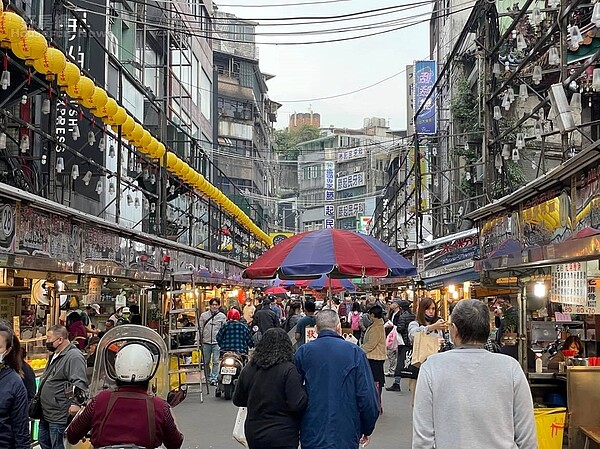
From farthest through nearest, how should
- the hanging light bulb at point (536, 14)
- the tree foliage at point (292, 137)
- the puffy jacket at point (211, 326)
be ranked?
1. the tree foliage at point (292, 137)
2. the puffy jacket at point (211, 326)
3. the hanging light bulb at point (536, 14)

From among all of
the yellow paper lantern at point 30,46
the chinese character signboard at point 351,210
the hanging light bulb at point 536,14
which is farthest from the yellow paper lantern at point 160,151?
the chinese character signboard at point 351,210

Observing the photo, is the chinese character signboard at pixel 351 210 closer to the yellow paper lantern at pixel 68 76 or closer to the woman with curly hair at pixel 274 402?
the yellow paper lantern at pixel 68 76

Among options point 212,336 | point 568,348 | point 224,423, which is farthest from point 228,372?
point 568,348

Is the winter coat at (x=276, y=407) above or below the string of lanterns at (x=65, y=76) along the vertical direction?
below

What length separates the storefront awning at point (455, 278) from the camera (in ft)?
44.3

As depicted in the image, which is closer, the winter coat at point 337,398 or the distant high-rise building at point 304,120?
the winter coat at point 337,398

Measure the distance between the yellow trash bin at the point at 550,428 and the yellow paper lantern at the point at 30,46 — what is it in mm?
7486

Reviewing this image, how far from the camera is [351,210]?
8831 cm

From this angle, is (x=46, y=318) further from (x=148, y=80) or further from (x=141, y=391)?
(x=148, y=80)

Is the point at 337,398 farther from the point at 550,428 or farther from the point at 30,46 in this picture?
the point at 30,46

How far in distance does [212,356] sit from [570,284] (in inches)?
345

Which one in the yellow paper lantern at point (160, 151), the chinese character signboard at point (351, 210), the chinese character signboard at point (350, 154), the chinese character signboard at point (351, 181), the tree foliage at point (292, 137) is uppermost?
the tree foliage at point (292, 137)

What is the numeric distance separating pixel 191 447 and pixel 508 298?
7.48 metres

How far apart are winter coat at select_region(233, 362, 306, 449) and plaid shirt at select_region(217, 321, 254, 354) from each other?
9.74 metres
